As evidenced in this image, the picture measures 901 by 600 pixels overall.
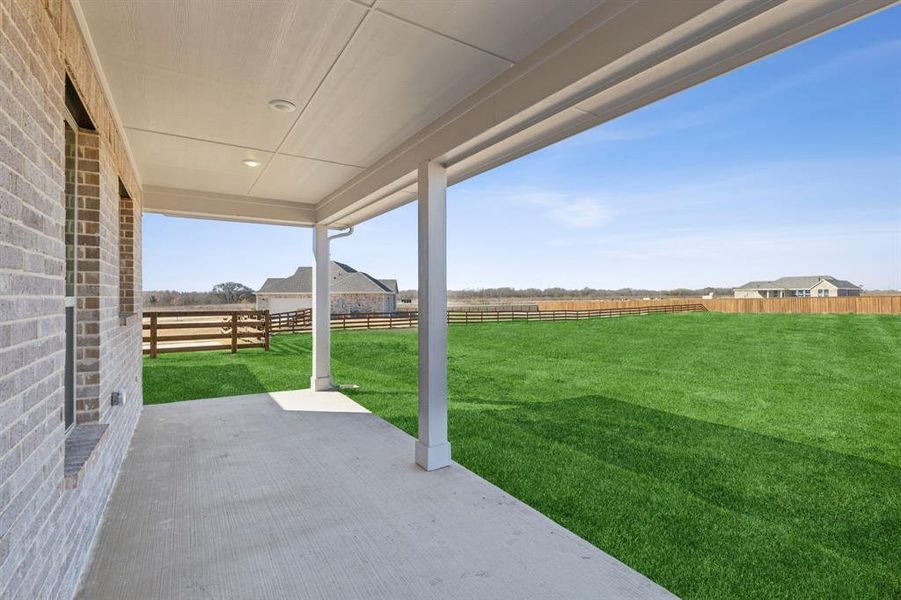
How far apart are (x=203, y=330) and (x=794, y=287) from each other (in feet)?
137

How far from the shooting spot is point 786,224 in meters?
18.2

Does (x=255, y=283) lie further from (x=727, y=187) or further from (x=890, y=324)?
(x=890, y=324)

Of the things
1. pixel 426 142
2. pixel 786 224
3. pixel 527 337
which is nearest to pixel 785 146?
pixel 786 224

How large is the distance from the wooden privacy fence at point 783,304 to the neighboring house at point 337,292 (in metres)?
9.91

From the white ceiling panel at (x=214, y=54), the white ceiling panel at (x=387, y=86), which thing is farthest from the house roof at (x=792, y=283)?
the white ceiling panel at (x=214, y=54)

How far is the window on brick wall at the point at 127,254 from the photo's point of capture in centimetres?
389

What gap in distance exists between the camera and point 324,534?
7.96 ft

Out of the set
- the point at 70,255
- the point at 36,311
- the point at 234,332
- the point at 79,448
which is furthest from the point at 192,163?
the point at 234,332

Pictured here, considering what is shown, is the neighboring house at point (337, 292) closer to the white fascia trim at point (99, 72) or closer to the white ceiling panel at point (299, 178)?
the white ceiling panel at point (299, 178)

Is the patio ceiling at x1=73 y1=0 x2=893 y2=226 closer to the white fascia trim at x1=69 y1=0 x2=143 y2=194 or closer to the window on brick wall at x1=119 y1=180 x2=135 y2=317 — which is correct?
the white fascia trim at x1=69 y1=0 x2=143 y2=194

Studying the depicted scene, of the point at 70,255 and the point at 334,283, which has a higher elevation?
the point at 334,283

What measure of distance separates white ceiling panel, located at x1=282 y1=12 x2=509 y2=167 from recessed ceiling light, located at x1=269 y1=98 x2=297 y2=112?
4.6 inches

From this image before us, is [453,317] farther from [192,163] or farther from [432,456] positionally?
[432,456]

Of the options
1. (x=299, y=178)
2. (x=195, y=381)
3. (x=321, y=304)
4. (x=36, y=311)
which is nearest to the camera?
(x=36, y=311)
